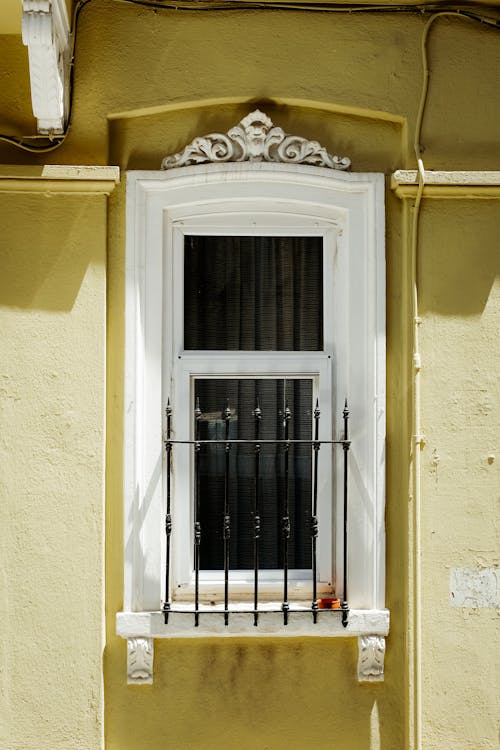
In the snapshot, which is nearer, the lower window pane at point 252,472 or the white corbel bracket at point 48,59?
the white corbel bracket at point 48,59

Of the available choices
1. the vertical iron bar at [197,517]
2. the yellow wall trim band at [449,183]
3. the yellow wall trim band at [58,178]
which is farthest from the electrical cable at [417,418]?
the yellow wall trim band at [58,178]

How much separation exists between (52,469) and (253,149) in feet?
5.07

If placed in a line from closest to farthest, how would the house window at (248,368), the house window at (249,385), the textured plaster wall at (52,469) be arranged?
the textured plaster wall at (52,469) → the house window at (248,368) → the house window at (249,385)

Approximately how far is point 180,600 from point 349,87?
2.26m

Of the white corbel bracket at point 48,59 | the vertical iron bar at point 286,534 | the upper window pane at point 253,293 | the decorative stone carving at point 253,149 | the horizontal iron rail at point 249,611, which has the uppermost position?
the white corbel bracket at point 48,59

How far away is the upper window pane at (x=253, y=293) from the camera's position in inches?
158

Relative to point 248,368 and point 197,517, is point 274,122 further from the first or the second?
point 197,517

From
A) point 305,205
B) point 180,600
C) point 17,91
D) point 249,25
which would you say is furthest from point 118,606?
point 249,25

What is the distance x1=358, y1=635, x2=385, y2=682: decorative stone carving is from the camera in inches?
148

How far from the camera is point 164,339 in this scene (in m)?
3.91

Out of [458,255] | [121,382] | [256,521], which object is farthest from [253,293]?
[256,521]

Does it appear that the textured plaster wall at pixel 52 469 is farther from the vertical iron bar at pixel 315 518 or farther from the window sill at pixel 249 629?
the vertical iron bar at pixel 315 518

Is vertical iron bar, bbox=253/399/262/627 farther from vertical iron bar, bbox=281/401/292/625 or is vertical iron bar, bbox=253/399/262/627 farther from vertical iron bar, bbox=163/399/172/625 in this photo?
vertical iron bar, bbox=163/399/172/625

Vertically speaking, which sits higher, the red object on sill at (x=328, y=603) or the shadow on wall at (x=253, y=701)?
the red object on sill at (x=328, y=603)
